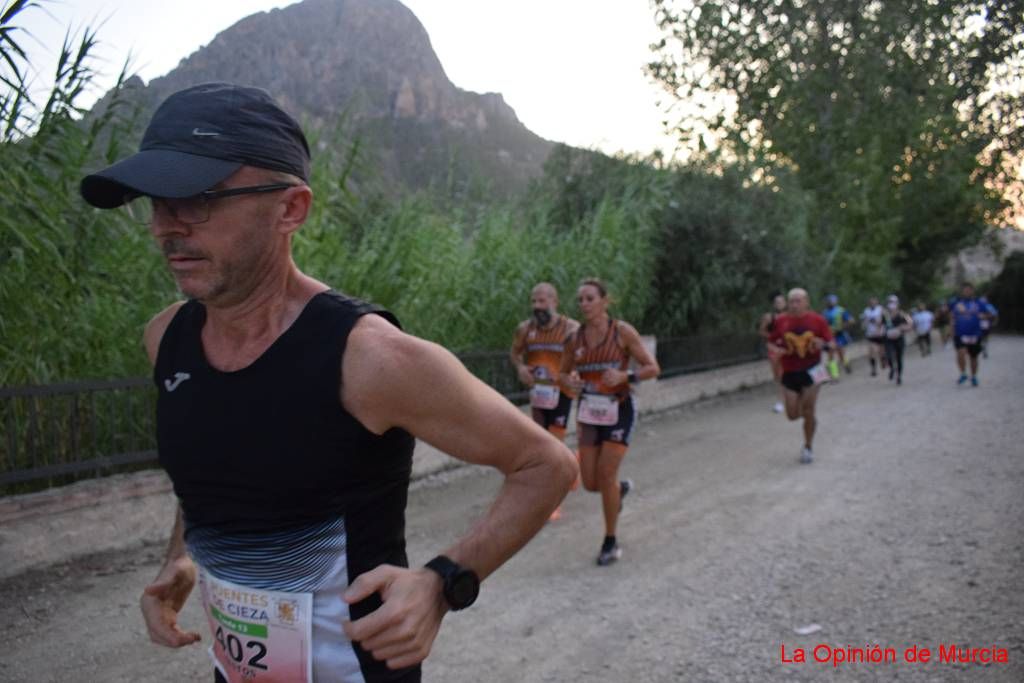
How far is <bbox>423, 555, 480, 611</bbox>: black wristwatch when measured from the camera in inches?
63.4

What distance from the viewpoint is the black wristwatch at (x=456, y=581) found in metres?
1.61

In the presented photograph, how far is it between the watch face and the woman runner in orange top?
15.3 ft

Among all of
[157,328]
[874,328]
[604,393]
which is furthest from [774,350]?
[874,328]

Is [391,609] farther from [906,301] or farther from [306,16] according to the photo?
[906,301]

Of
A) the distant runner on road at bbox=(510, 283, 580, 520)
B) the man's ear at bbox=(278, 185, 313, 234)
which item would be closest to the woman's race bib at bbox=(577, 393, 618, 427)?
the distant runner on road at bbox=(510, 283, 580, 520)

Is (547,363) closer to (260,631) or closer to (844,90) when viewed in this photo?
(260,631)

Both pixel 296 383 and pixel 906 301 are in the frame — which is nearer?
pixel 296 383

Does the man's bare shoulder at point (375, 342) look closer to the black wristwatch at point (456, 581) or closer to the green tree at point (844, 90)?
the black wristwatch at point (456, 581)

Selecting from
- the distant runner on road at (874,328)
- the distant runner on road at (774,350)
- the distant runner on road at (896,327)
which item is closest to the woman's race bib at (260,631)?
the distant runner on road at (774,350)

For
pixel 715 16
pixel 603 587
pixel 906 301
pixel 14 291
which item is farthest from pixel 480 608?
pixel 906 301

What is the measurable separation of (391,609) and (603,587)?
4.31m

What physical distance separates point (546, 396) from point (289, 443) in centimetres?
640

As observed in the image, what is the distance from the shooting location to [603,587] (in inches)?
222

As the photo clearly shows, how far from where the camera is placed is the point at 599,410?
259 inches
